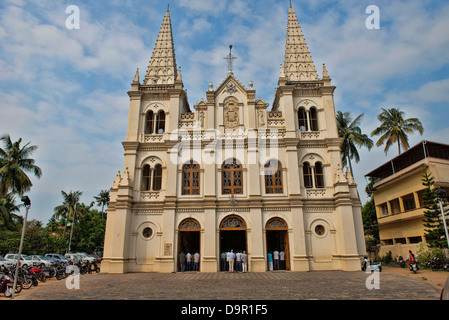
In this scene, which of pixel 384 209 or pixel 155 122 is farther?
pixel 384 209

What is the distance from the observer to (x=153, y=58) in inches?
1035

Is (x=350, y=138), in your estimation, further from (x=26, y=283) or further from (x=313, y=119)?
(x=26, y=283)

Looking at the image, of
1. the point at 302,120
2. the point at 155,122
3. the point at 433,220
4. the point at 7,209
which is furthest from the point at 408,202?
the point at 7,209

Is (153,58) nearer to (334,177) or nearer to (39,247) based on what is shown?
(334,177)

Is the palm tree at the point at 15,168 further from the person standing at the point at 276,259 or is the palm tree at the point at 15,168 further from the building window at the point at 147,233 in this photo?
the person standing at the point at 276,259

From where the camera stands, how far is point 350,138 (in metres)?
33.8

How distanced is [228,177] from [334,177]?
7843mm

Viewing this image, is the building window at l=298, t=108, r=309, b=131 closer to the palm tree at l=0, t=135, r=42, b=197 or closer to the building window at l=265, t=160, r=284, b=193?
the building window at l=265, t=160, r=284, b=193

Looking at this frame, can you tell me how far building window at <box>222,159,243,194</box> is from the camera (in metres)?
21.5

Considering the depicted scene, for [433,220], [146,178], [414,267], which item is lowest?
[414,267]

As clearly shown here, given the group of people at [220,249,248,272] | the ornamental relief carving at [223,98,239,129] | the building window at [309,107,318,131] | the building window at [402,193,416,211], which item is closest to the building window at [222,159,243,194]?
the ornamental relief carving at [223,98,239,129]

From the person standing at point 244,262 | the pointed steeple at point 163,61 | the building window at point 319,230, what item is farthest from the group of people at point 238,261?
the pointed steeple at point 163,61

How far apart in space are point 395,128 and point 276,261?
2300 cm

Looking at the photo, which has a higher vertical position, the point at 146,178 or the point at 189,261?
the point at 146,178
